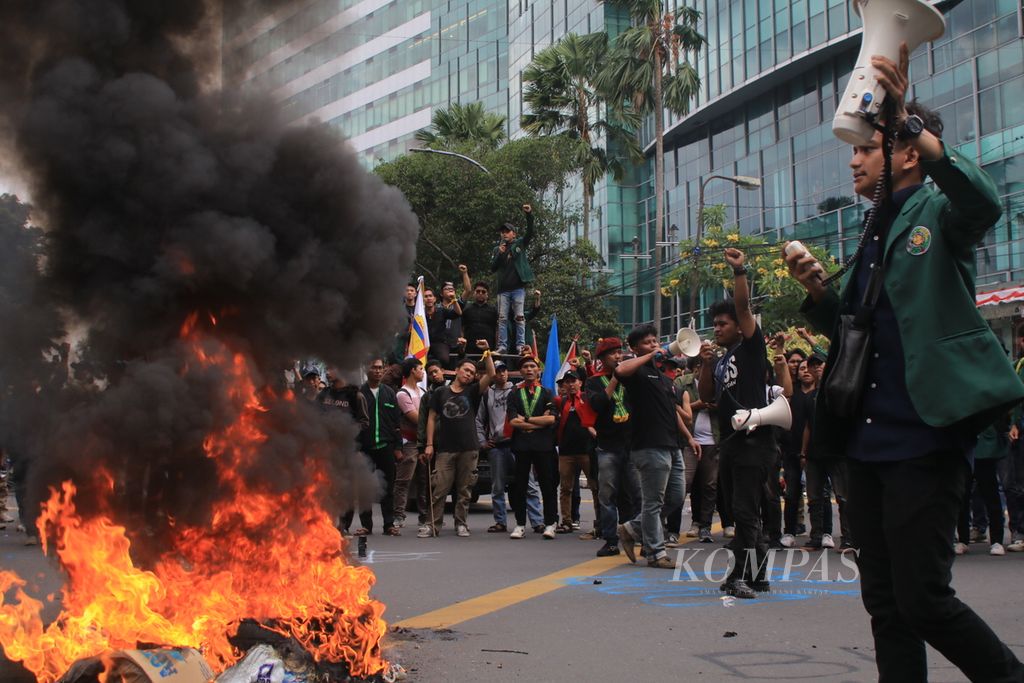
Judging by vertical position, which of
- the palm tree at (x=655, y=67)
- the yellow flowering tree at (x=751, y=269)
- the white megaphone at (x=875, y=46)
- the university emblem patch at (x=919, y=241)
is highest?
the palm tree at (x=655, y=67)

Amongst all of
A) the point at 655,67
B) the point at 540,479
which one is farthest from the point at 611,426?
the point at 655,67

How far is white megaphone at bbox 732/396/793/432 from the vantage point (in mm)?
6715

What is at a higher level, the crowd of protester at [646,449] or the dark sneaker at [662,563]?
the crowd of protester at [646,449]

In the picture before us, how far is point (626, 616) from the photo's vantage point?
21.2 feet

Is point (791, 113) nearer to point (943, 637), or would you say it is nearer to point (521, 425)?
point (521, 425)

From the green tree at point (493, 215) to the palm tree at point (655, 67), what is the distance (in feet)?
9.12

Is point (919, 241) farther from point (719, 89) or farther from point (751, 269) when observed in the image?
point (719, 89)

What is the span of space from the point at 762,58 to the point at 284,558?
148ft

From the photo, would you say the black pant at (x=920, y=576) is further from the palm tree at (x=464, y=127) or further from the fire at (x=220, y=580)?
the palm tree at (x=464, y=127)

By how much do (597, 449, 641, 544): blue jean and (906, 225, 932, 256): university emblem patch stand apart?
6.36m

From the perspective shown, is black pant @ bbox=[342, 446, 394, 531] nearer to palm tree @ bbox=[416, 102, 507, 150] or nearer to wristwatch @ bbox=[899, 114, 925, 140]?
wristwatch @ bbox=[899, 114, 925, 140]

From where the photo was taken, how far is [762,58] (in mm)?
46438

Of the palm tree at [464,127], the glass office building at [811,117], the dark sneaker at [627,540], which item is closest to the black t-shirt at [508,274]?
the dark sneaker at [627,540]

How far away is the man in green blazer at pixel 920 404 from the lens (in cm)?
313
